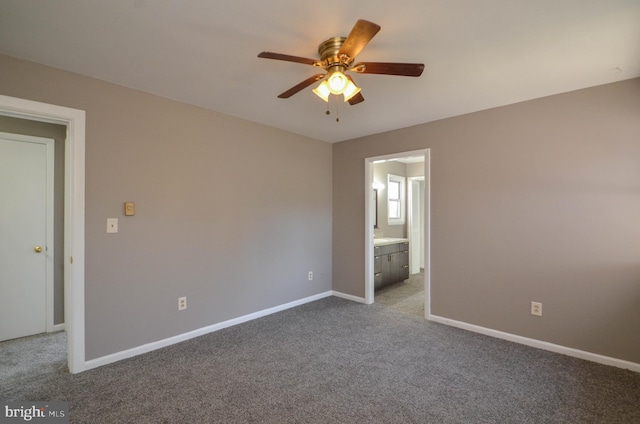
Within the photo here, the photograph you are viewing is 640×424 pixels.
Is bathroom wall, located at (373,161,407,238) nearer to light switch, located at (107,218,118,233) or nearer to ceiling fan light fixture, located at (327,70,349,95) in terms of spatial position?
ceiling fan light fixture, located at (327,70,349,95)

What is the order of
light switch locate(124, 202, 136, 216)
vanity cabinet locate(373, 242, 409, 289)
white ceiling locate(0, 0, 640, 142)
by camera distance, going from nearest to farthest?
white ceiling locate(0, 0, 640, 142)
light switch locate(124, 202, 136, 216)
vanity cabinet locate(373, 242, 409, 289)

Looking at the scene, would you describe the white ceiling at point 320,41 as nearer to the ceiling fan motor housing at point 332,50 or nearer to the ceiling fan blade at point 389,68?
the ceiling fan motor housing at point 332,50

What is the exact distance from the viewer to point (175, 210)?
2900 mm

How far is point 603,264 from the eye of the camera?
2523 millimetres

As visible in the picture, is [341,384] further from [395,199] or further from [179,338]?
[395,199]

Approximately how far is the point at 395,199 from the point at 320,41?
4623 mm

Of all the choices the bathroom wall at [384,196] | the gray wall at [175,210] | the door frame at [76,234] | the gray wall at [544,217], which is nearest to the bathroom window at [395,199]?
the bathroom wall at [384,196]

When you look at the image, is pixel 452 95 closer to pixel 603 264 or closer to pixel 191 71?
pixel 603 264

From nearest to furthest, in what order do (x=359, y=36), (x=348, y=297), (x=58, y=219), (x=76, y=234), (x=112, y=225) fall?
(x=359, y=36)
(x=76, y=234)
(x=112, y=225)
(x=58, y=219)
(x=348, y=297)

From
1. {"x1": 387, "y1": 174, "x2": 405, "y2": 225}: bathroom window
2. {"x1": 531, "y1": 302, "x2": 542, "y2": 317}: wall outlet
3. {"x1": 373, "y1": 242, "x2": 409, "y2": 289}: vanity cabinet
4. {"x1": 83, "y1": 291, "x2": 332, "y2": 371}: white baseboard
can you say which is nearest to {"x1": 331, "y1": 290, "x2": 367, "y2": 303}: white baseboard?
{"x1": 373, "y1": 242, "x2": 409, "y2": 289}: vanity cabinet

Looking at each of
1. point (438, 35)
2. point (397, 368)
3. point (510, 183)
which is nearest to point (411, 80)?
point (438, 35)

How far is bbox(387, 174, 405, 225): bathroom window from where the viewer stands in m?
5.96

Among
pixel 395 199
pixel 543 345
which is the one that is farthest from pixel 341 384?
pixel 395 199

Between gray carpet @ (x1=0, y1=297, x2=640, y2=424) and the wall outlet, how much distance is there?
0.34 meters
